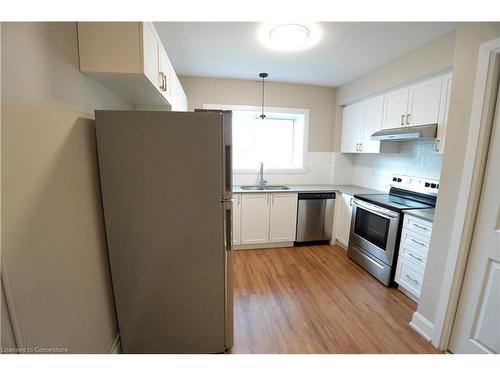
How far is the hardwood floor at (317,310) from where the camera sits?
1616mm

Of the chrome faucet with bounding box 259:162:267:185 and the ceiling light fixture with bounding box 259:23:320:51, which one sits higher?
the ceiling light fixture with bounding box 259:23:320:51

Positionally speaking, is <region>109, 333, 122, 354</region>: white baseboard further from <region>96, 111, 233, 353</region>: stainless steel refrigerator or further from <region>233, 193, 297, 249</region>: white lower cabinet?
<region>233, 193, 297, 249</region>: white lower cabinet

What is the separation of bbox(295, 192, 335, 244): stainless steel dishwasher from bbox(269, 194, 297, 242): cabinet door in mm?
93

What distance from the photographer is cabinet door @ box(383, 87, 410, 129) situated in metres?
2.44

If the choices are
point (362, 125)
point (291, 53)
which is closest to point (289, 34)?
point (291, 53)

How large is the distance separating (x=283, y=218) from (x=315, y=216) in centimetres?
49

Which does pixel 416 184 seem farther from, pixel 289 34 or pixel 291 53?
pixel 289 34

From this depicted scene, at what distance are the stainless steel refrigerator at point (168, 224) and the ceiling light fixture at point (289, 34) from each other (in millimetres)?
1068

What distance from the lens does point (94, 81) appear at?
1263 millimetres

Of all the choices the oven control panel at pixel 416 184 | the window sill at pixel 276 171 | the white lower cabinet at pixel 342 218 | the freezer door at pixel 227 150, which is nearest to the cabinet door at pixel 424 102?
the oven control panel at pixel 416 184

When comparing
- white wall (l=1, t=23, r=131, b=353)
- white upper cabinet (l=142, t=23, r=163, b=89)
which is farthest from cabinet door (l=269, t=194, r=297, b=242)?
white wall (l=1, t=23, r=131, b=353)

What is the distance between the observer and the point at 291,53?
92.9 inches
